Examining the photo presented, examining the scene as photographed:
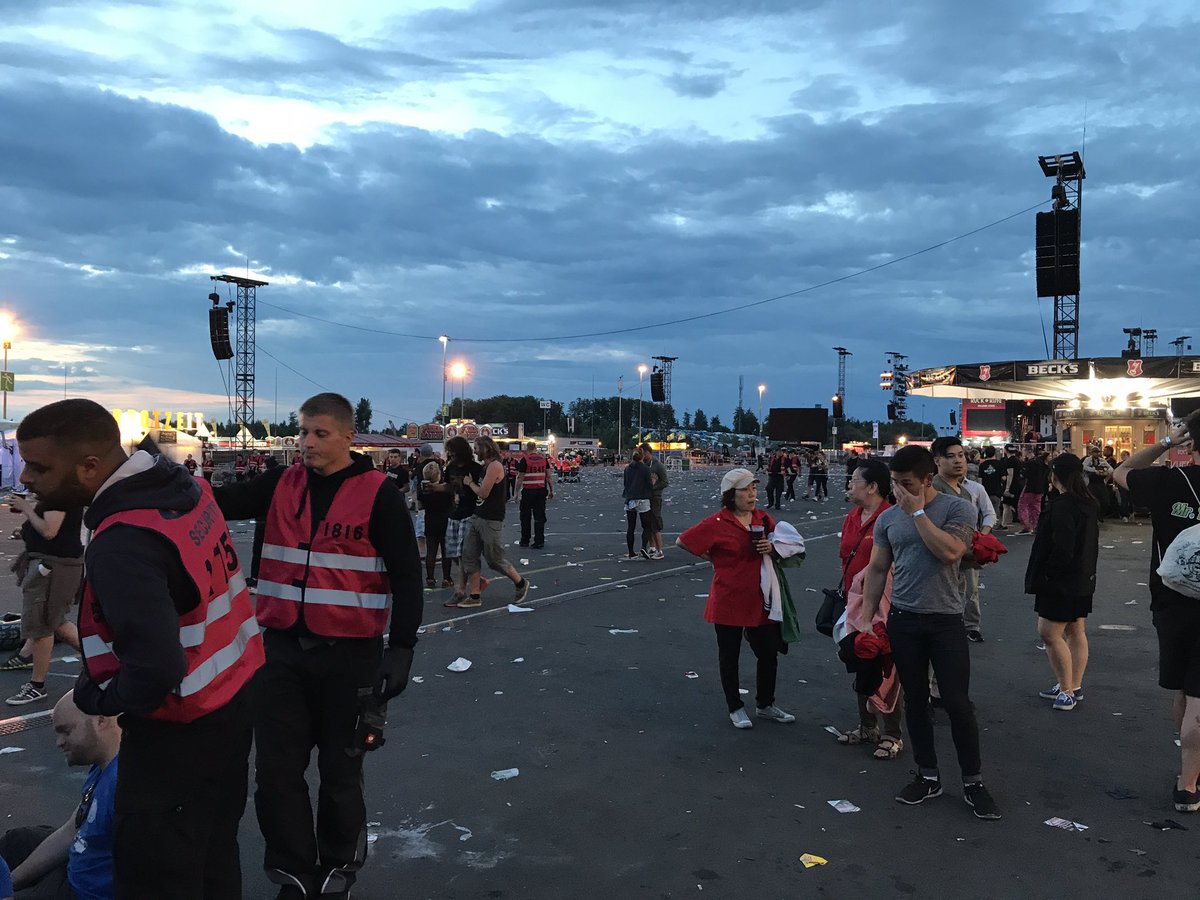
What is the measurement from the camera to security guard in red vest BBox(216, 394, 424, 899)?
133 inches

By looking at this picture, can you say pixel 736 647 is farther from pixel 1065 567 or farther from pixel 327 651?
pixel 327 651

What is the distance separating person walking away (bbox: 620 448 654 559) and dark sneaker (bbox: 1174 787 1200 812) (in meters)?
9.57

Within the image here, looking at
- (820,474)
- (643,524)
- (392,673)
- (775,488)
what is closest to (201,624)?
(392,673)

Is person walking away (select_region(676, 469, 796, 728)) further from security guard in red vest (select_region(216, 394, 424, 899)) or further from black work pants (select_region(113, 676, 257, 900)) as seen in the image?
black work pants (select_region(113, 676, 257, 900))

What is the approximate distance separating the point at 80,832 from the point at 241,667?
725mm

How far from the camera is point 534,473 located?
15.1m

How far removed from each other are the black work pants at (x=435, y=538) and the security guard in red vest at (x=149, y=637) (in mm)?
8357

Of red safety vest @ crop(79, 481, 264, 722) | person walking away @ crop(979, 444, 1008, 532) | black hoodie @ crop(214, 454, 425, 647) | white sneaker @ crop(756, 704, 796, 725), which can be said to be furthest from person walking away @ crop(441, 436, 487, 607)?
person walking away @ crop(979, 444, 1008, 532)

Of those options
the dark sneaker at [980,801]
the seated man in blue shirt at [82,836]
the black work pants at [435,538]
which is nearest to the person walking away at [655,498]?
the black work pants at [435,538]

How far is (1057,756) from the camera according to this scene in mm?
5223

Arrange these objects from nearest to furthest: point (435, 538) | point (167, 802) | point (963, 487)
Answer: point (167, 802) → point (963, 487) → point (435, 538)

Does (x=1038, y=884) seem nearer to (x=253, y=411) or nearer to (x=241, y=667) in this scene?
(x=241, y=667)

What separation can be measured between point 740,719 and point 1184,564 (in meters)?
2.64

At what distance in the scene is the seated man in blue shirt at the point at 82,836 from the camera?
2.66 meters
